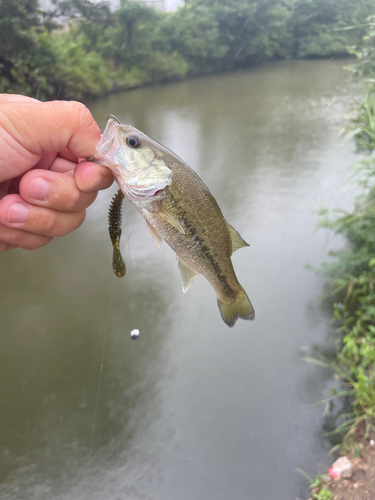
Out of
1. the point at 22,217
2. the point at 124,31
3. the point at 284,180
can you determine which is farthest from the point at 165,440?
the point at 124,31

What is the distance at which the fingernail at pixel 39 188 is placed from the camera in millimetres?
1076

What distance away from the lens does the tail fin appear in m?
1.03

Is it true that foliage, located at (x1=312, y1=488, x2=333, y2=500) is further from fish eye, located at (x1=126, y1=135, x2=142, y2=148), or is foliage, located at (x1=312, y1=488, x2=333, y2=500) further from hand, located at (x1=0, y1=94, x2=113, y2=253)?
fish eye, located at (x1=126, y1=135, x2=142, y2=148)

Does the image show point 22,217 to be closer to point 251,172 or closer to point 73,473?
point 73,473

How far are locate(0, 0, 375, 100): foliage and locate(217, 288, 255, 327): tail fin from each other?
789cm

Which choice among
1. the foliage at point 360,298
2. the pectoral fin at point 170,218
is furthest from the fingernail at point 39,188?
the foliage at point 360,298

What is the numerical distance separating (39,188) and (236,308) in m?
0.77

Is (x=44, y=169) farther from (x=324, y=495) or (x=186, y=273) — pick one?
(x=324, y=495)

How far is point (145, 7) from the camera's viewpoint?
12352 mm

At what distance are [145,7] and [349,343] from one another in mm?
14476

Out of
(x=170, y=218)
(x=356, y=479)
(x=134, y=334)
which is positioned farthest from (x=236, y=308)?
(x=134, y=334)

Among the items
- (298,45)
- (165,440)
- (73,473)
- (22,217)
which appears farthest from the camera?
(298,45)

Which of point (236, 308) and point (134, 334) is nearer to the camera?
point (236, 308)

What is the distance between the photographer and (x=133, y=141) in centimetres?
93
